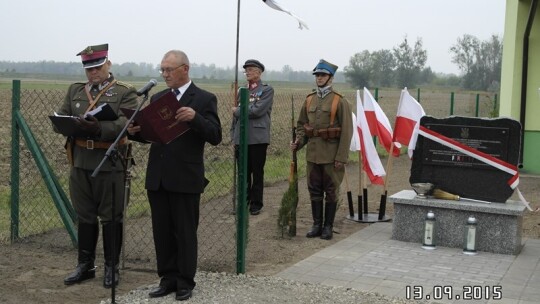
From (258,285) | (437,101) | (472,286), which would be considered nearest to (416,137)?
(472,286)

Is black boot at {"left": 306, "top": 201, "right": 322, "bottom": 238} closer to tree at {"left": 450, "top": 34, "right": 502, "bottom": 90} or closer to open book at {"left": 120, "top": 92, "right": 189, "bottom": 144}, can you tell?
open book at {"left": 120, "top": 92, "right": 189, "bottom": 144}

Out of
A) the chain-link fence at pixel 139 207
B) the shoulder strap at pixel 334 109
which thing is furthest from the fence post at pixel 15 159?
the shoulder strap at pixel 334 109

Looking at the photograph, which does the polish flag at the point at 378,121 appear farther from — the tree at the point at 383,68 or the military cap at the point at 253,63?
the tree at the point at 383,68

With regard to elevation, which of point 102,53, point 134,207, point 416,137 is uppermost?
point 102,53

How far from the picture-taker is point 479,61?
51125mm

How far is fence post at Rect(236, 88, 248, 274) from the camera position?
6.00m

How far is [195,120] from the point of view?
5012 millimetres

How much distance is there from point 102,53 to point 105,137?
0.68m

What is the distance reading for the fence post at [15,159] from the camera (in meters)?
7.20

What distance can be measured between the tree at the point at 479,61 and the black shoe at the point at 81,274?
45233mm

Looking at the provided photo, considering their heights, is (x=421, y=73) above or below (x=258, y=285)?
above

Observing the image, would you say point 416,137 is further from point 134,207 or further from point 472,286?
point 134,207

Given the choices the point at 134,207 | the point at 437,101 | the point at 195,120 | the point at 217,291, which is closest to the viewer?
the point at 195,120
